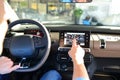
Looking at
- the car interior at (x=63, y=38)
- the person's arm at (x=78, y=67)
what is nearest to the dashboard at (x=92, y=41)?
the car interior at (x=63, y=38)

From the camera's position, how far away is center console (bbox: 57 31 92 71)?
2.52 meters

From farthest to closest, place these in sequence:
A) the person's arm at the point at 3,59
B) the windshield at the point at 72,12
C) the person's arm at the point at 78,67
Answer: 1. the windshield at the point at 72,12
2. the person's arm at the point at 3,59
3. the person's arm at the point at 78,67

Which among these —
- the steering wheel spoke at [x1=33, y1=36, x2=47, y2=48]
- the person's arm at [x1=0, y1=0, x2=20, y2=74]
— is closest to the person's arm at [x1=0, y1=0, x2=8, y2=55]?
the person's arm at [x1=0, y1=0, x2=20, y2=74]

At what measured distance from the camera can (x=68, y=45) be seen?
2541 mm

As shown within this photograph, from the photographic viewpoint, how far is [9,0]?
2.94 metres

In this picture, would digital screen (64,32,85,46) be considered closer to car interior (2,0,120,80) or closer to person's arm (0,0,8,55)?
car interior (2,0,120,80)

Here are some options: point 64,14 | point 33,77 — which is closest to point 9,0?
point 64,14

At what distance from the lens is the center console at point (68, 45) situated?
2520 mm

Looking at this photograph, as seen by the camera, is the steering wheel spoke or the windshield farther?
the windshield

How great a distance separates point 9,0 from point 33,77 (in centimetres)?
75

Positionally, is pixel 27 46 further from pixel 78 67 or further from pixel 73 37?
pixel 78 67

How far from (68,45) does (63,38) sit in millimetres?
77

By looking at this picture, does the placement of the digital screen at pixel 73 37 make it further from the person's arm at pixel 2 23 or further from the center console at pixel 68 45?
the person's arm at pixel 2 23

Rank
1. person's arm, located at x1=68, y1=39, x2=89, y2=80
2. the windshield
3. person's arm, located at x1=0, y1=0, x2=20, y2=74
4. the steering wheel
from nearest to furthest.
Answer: person's arm, located at x1=68, y1=39, x2=89, y2=80
person's arm, located at x1=0, y1=0, x2=20, y2=74
the steering wheel
the windshield
